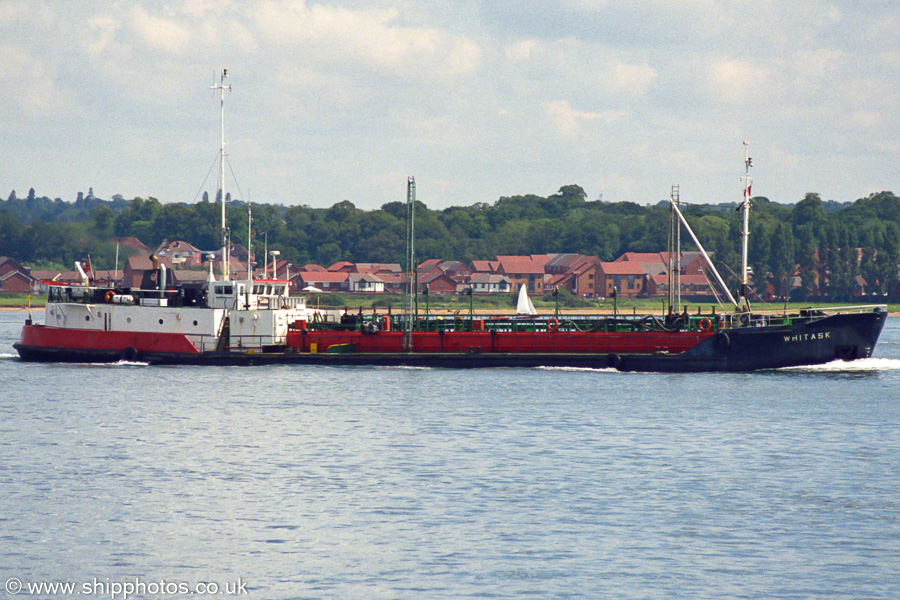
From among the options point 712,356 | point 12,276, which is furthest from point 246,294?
point 12,276

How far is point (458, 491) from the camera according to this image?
32.0 meters

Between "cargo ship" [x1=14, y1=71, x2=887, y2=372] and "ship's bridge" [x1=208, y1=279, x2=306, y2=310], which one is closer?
"cargo ship" [x1=14, y1=71, x2=887, y2=372]

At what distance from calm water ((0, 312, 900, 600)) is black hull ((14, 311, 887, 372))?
2.27 meters

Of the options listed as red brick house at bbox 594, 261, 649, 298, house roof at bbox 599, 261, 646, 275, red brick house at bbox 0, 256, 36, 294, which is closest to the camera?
red brick house at bbox 0, 256, 36, 294

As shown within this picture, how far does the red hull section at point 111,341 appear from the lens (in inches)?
2339

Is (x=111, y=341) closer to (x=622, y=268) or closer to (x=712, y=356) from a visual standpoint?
(x=712, y=356)

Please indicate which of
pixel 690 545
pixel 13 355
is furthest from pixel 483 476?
pixel 13 355

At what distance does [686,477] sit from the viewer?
1347 inches

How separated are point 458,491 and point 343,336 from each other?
28.9 metres

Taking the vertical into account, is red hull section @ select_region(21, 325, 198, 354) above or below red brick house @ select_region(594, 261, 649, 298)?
below

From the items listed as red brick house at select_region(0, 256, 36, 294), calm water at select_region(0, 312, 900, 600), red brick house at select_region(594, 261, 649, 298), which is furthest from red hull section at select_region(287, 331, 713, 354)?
red brick house at select_region(594, 261, 649, 298)

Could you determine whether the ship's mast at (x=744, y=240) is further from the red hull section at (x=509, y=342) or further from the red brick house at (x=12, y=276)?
the red brick house at (x=12, y=276)

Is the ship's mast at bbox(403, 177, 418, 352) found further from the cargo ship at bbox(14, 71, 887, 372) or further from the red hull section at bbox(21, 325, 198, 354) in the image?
the red hull section at bbox(21, 325, 198, 354)

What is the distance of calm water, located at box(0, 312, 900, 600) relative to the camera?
24469 mm
